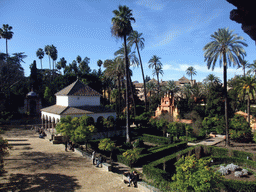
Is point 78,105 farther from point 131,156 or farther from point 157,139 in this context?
point 131,156

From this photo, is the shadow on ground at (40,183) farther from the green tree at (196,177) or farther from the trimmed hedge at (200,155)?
the green tree at (196,177)

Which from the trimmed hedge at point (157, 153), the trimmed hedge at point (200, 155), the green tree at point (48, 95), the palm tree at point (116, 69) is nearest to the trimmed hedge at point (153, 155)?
the trimmed hedge at point (157, 153)

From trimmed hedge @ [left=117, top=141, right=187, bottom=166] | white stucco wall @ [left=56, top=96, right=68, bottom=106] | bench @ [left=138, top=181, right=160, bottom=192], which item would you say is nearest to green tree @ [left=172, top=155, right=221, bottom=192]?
bench @ [left=138, top=181, right=160, bottom=192]

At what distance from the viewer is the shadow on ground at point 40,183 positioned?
41.8 ft

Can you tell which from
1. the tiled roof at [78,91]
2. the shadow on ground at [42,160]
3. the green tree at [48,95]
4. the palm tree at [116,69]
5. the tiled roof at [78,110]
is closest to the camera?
the shadow on ground at [42,160]

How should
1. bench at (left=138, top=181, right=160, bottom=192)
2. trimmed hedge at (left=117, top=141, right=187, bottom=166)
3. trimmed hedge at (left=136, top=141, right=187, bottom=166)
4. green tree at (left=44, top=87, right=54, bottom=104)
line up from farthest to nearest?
1. green tree at (left=44, top=87, right=54, bottom=104)
2. trimmed hedge at (left=136, top=141, right=187, bottom=166)
3. trimmed hedge at (left=117, top=141, right=187, bottom=166)
4. bench at (left=138, top=181, right=160, bottom=192)

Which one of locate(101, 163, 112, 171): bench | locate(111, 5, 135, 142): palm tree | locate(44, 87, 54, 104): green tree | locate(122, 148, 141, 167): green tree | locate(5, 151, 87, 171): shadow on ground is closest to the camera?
locate(101, 163, 112, 171): bench

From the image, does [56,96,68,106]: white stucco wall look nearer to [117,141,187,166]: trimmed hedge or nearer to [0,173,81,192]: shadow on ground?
[117,141,187,166]: trimmed hedge

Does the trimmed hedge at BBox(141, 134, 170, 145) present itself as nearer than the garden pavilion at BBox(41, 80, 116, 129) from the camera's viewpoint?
Yes

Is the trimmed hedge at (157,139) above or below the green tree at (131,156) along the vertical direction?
below

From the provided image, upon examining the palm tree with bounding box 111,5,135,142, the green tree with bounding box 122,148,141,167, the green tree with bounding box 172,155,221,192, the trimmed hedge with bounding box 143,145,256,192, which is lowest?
the trimmed hedge with bounding box 143,145,256,192

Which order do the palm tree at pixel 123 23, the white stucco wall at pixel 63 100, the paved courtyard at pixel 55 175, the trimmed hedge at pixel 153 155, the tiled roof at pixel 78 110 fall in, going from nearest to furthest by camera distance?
the paved courtyard at pixel 55 175 < the trimmed hedge at pixel 153 155 < the palm tree at pixel 123 23 < the tiled roof at pixel 78 110 < the white stucco wall at pixel 63 100

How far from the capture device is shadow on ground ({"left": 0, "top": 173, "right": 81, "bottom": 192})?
12734mm

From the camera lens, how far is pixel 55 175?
15211 mm
